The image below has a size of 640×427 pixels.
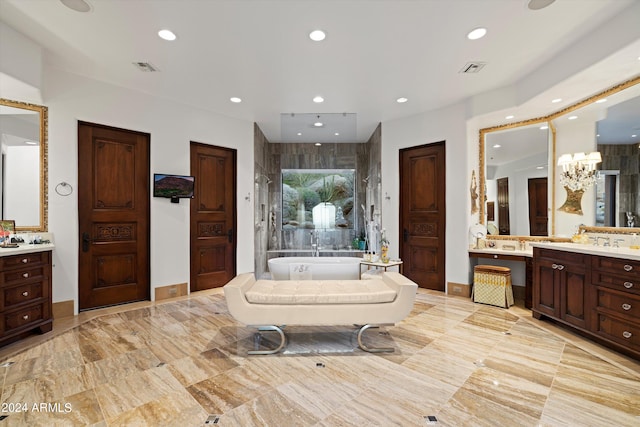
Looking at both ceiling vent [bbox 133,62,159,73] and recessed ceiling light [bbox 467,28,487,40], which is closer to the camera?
recessed ceiling light [bbox 467,28,487,40]

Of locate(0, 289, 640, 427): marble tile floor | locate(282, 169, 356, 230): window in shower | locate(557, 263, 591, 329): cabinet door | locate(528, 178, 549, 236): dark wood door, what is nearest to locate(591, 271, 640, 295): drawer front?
locate(557, 263, 591, 329): cabinet door

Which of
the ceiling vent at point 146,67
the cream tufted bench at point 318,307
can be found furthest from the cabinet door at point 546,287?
the ceiling vent at point 146,67

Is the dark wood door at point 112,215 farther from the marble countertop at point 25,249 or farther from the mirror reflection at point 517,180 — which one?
the mirror reflection at point 517,180

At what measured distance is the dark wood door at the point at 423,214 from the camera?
15.6 ft

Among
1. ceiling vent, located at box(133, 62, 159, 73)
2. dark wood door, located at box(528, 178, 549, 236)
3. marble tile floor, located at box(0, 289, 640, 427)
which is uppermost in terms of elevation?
ceiling vent, located at box(133, 62, 159, 73)

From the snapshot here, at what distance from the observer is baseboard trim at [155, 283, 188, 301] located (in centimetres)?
427

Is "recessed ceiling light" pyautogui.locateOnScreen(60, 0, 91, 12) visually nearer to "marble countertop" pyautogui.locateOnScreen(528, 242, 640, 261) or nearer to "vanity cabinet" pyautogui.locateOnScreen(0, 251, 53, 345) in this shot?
"vanity cabinet" pyautogui.locateOnScreen(0, 251, 53, 345)

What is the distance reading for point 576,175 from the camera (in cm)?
373

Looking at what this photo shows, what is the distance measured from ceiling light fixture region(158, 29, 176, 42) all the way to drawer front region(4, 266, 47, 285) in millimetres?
2645

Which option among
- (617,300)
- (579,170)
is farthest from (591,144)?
(617,300)

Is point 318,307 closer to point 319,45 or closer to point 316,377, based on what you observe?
point 316,377

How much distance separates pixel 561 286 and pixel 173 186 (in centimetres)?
511

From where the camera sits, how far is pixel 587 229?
3.61 meters

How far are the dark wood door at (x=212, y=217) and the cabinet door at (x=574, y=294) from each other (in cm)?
462
